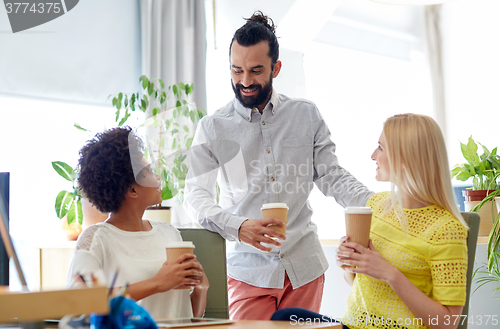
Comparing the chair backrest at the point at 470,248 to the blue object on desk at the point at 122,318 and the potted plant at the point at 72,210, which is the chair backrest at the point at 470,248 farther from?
the potted plant at the point at 72,210

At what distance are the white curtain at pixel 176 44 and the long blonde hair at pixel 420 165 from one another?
1.98 metres

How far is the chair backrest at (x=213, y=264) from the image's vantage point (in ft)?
4.82

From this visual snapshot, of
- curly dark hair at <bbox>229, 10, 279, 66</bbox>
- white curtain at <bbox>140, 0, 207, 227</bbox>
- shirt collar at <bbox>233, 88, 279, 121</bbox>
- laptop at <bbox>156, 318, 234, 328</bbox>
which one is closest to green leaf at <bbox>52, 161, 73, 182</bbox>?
white curtain at <bbox>140, 0, 207, 227</bbox>

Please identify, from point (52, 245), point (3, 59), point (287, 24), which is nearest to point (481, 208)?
point (287, 24)

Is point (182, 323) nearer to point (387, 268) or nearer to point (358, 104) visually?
point (387, 268)

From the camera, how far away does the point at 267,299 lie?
67.9 inches

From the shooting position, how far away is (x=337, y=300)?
3.17m

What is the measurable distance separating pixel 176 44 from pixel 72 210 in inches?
56.3

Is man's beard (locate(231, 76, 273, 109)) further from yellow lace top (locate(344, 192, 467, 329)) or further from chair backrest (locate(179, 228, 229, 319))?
yellow lace top (locate(344, 192, 467, 329))

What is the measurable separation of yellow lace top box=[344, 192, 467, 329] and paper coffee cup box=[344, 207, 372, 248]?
0.45 ft

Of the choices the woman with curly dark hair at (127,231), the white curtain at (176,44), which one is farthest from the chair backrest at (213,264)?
the white curtain at (176,44)

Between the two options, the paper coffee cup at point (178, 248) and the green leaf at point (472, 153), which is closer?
the paper coffee cup at point (178, 248)

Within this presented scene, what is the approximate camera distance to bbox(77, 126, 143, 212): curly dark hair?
138 cm

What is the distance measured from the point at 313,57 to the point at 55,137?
197cm
